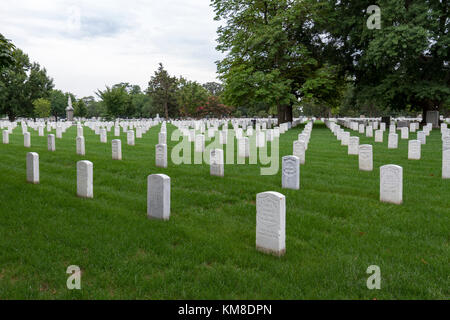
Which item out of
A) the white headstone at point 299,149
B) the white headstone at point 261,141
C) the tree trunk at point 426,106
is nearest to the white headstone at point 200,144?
the white headstone at point 261,141

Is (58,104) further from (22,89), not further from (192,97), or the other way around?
(192,97)

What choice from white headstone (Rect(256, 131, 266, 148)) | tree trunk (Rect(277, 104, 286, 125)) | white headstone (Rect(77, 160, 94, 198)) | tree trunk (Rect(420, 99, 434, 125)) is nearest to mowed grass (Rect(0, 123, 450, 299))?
white headstone (Rect(77, 160, 94, 198))

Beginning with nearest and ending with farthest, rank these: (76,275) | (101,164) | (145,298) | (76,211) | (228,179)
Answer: (145,298), (76,275), (76,211), (228,179), (101,164)

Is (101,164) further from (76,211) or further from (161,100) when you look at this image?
(161,100)

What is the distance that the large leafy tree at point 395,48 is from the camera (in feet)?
77.3

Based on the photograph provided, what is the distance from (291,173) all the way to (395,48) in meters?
19.3

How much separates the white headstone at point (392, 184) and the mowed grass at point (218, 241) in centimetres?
24

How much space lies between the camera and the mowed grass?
385 cm

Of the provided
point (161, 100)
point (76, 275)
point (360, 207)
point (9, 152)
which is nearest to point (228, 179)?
point (360, 207)

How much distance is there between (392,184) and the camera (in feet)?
22.8

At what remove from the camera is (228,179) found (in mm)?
9109

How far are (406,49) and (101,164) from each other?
2163 cm

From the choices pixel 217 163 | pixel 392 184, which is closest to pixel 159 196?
pixel 217 163

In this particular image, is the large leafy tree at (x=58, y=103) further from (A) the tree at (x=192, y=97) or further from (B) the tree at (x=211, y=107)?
(B) the tree at (x=211, y=107)
